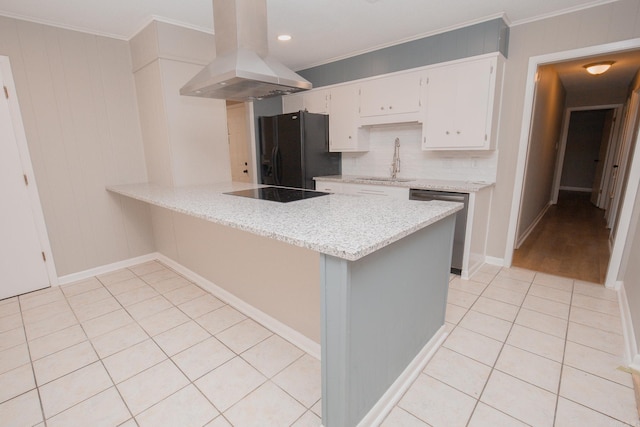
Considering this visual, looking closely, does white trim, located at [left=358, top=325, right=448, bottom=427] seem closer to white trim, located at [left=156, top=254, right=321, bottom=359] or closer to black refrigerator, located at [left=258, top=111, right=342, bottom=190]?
white trim, located at [left=156, top=254, right=321, bottom=359]

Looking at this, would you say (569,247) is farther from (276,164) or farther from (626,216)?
(276,164)

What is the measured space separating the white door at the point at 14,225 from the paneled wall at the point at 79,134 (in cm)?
11

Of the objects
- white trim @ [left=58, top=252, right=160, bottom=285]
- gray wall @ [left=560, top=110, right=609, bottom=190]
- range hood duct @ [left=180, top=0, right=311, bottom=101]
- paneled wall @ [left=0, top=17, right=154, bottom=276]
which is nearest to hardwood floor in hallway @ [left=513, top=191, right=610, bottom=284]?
range hood duct @ [left=180, top=0, right=311, bottom=101]

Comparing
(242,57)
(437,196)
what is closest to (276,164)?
(437,196)

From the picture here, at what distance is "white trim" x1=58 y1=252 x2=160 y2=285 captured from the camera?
3.03 meters

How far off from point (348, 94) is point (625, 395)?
11.8 feet

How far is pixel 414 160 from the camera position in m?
3.70

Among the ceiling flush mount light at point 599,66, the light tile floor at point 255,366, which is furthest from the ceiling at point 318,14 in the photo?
the light tile floor at point 255,366

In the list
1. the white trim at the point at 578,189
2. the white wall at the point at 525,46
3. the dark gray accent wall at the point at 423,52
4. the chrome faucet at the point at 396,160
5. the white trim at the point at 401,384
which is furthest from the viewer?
the white trim at the point at 578,189

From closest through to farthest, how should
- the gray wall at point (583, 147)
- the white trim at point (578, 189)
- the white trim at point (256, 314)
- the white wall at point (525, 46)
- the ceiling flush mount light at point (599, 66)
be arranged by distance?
1. the white trim at point (256, 314)
2. the white wall at point (525, 46)
3. the ceiling flush mount light at point (599, 66)
4. the gray wall at point (583, 147)
5. the white trim at point (578, 189)

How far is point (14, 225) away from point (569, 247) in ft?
19.9

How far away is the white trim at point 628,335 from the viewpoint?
1.74m

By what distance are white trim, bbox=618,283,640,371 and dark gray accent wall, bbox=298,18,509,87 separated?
2373 millimetres

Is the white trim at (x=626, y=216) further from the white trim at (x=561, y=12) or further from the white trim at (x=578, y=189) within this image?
the white trim at (x=578, y=189)
